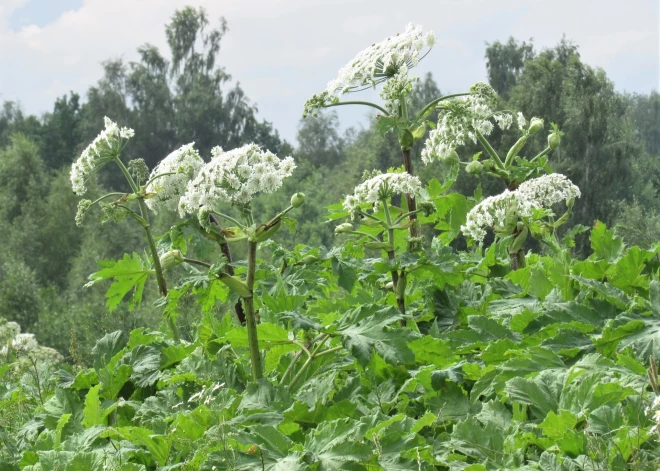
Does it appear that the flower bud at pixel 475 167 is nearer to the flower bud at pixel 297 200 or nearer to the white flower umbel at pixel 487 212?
the white flower umbel at pixel 487 212

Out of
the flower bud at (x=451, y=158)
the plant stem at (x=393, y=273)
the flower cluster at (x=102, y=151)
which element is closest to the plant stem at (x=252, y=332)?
the plant stem at (x=393, y=273)

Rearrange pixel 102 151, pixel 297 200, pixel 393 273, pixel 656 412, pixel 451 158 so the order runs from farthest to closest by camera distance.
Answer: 1. pixel 451 158
2. pixel 102 151
3. pixel 393 273
4. pixel 297 200
5. pixel 656 412

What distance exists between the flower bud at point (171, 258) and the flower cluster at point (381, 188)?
1.85 ft

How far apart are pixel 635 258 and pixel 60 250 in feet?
149

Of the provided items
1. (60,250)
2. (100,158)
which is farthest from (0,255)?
(100,158)

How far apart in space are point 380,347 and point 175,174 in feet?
3.50

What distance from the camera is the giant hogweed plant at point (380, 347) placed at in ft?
5.82

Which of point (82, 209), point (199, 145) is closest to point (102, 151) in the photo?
point (82, 209)

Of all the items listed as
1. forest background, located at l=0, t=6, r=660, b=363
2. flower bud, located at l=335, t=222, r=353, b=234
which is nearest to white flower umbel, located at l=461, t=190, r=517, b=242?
flower bud, located at l=335, t=222, r=353, b=234

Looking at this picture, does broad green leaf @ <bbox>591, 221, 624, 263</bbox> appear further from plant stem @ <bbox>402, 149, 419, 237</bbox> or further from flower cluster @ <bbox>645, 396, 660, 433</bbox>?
flower cluster @ <bbox>645, 396, 660, 433</bbox>

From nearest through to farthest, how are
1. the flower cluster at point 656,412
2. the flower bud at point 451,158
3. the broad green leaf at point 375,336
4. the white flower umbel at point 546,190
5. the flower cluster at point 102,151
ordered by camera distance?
1. the flower cluster at point 656,412
2. the broad green leaf at point 375,336
3. the flower cluster at point 102,151
4. the white flower umbel at point 546,190
5. the flower bud at point 451,158

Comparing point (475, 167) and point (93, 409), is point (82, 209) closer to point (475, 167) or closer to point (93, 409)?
point (93, 409)

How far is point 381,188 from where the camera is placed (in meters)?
2.79

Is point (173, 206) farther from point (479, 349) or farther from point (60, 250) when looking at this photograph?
point (60, 250)
